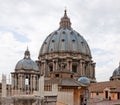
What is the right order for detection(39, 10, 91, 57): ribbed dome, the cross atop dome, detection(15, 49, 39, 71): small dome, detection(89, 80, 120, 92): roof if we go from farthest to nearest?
the cross atop dome
detection(39, 10, 91, 57): ribbed dome
detection(15, 49, 39, 71): small dome
detection(89, 80, 120, 92): roof

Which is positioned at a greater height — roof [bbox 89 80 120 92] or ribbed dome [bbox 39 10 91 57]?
→ ribbed dome [bbox 39 10 91 57]

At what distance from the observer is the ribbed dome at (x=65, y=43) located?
303 feet

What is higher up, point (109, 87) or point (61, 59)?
point (61, 59)

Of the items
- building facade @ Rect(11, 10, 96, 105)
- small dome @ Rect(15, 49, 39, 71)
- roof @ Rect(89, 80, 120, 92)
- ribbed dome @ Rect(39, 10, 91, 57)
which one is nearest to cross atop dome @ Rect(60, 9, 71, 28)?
building facade @ Rect(11, 10, 96, 105)

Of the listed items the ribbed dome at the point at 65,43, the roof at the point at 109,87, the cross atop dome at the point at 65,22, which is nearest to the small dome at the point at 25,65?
the ribbed dome at the point at 65,43

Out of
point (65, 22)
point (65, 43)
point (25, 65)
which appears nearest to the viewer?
point (25, 65)

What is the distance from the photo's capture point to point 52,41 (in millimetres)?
94688

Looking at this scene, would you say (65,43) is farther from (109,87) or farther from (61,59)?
(109,87)

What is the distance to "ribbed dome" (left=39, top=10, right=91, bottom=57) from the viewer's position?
92438 mm

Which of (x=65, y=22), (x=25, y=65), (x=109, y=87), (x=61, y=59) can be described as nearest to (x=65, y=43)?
(x=61, y=59)

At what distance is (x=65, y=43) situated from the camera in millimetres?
93188

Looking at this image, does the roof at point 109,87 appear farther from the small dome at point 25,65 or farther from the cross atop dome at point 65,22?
the cross atop dome at point 65,22

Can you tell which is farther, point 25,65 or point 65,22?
point 65,22

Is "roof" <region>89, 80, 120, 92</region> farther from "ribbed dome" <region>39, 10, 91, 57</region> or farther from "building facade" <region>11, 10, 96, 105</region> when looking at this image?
"ribbed dome" <region>39, 10, 91, 57</region>
